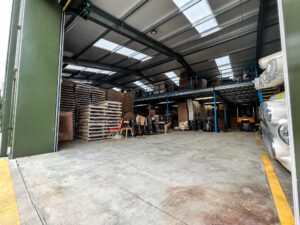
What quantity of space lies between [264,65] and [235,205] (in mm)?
3648

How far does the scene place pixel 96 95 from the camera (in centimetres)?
817

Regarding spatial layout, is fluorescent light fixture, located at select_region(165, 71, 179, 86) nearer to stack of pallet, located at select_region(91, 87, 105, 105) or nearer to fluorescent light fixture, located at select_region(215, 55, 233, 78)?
fluorescent light fixture, located at select_region(215, 55, 233, 78)

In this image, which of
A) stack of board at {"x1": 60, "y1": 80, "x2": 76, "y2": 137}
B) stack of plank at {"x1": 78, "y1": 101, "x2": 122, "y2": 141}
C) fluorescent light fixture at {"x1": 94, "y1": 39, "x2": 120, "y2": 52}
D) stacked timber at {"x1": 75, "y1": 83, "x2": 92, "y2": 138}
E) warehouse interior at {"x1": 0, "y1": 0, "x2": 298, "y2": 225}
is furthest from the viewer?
fluorescent light fixture at {"x1": 94, "y1": 39, "x2": 120, "y2": 52}

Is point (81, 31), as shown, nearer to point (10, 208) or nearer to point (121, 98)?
point (121, 98)

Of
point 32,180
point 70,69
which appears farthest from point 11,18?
point 70,69

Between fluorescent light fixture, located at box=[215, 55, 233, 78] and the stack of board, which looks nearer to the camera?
the stack of board

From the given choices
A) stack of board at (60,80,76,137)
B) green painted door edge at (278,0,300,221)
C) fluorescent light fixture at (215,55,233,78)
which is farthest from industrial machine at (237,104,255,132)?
stack of board at (60,80,76,137)

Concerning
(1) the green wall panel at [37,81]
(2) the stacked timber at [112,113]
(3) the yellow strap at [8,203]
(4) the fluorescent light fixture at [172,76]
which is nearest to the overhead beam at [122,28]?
(1) the green wall panel at [37,81]

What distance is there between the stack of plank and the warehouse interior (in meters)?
0.06

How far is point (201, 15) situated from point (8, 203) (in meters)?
8.59

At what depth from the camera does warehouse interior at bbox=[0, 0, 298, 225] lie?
1.41 m

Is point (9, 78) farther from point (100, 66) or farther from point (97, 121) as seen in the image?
point (100, 66)

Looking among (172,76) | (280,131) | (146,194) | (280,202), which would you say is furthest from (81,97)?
(172,76)

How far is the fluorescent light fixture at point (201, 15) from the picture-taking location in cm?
569
